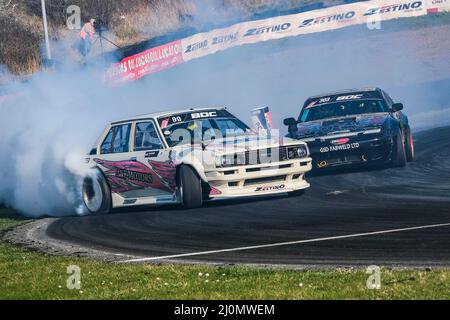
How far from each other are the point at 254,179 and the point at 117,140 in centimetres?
235

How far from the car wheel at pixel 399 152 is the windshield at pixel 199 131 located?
265 centimetres

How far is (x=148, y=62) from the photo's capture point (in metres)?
32.1

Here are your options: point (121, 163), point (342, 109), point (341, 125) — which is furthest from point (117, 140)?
point (342, 109)

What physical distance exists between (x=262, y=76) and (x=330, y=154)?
2087cm

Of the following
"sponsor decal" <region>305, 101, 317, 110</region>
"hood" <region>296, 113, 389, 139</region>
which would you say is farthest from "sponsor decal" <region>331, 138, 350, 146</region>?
"sponsor decal" <region>305, 101, 317, 110</region>

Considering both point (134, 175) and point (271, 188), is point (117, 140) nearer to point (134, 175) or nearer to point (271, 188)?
point (134, 175)

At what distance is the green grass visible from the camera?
24.7 feet

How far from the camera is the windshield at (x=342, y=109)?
1719cm

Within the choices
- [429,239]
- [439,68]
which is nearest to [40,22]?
[439,68]

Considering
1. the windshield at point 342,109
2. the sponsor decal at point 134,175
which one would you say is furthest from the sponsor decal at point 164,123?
the windshield at point 342,109

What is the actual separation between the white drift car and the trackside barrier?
1644 centimetres

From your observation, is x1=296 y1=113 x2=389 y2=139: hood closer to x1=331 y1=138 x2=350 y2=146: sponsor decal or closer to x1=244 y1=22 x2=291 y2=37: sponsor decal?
x1=331 y1=138 x2=350 y2=146: sponsor decal

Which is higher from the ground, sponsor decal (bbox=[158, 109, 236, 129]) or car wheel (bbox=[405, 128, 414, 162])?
sponsor decal (bbox=[158, 109, 236, 129])

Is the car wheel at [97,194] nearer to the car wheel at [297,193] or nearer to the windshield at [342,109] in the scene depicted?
the car wheel at [297,193]
